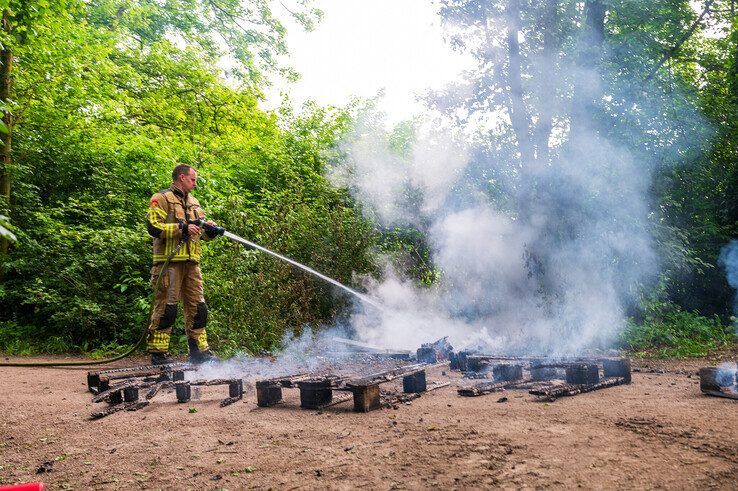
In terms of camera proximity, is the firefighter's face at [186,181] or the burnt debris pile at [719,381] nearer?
the burnt debris pile at [719,381]

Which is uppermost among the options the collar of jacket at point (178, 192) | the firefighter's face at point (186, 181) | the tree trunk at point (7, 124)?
the tree trunk at point (7, 124)

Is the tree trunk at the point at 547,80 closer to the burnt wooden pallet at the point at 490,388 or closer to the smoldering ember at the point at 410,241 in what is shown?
the smoldering ember at the point at 410,241

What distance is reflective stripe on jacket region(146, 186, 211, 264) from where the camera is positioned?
6.59m

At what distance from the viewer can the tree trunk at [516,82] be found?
1032 cm

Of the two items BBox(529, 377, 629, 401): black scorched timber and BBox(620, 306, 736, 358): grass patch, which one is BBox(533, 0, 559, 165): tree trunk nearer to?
BBox(620, 306, 736, 358): grass patch

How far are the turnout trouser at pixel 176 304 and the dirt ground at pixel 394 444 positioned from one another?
190 centimetres

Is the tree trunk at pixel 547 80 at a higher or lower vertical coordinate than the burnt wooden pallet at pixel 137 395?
higher

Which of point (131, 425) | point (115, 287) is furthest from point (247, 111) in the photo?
point (131, 425)

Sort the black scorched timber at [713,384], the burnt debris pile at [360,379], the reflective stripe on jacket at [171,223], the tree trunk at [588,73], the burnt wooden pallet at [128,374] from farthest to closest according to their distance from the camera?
the tree trunk at [588,73]
the reflective stripe on jacket at [171,223]
the burnt wooden pallet at [128,374]
the burnt debris pile at [360,379]
the black scorched timber at [713,384]

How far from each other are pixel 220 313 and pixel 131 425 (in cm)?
417

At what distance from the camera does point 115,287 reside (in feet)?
29.1

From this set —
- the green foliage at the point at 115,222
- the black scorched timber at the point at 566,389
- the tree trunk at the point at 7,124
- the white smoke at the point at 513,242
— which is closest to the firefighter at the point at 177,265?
the green foliage at the point at 115,222

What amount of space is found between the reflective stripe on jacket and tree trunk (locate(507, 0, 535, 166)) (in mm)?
6523

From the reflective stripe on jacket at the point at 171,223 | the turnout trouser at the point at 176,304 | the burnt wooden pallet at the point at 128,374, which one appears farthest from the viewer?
the turnout trouser at the point at 176,304
